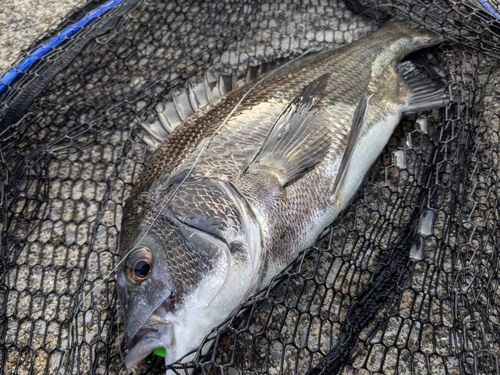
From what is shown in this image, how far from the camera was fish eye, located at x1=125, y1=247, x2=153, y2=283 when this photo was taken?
1.81m

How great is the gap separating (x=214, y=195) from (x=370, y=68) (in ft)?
5.00

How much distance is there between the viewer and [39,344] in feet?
7.24

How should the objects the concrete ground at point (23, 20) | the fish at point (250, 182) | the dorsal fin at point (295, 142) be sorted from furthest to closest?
1. the concrete ground at point (23, 20)
2. the dorsal fin at point (295, 142)
3. the fish at point (250, 182)

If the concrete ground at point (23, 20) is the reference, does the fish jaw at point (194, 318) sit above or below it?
below

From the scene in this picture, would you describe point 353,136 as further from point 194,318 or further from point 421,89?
point 194,318

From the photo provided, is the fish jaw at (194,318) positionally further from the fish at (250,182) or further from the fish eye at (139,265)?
the fish eye at (139,265)

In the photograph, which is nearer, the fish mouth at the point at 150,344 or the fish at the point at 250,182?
the fish mouth at the point at 150,344

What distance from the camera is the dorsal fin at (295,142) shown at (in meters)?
2.29

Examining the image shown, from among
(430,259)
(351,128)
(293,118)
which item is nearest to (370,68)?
(351,128)

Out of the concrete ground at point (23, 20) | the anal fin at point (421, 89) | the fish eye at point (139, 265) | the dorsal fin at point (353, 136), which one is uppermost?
the concrete ground at point (23, 20)

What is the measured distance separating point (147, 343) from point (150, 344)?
0.04 ft

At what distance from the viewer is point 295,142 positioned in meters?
2.38

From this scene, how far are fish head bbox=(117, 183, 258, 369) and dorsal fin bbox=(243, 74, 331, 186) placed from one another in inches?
18.0

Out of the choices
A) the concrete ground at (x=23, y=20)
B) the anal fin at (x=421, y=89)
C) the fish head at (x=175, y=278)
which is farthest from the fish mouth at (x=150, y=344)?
the concrete ground at (x=23, y=20)
